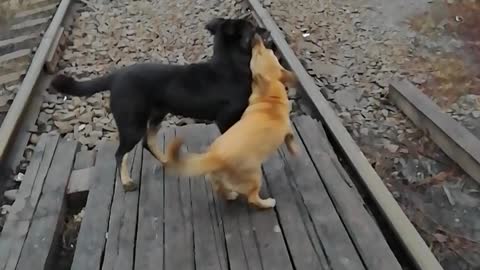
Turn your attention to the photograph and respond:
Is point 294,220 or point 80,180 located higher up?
point 294,220

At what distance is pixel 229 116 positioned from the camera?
3844mm

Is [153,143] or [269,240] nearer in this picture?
[269,240]

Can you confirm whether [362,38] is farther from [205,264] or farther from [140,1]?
[205,264]

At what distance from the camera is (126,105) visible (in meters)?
3.77

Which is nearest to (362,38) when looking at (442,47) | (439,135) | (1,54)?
(442,47)

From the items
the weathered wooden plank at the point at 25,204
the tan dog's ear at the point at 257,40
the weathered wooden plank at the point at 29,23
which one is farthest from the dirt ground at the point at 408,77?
the weathered wooden plank at the point at 29,23

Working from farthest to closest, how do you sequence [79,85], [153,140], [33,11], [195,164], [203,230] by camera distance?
[33,11], [153,140], [79,85], [203,230], [195,164]

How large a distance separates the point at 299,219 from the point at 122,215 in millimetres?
957

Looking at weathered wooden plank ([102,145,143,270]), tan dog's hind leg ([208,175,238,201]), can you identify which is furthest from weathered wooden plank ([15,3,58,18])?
tan dog's hind leg ([208,175,238,201])

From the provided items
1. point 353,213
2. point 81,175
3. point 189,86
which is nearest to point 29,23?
point 81,175

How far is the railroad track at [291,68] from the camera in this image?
350 cm

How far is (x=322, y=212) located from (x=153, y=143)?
1.15 m

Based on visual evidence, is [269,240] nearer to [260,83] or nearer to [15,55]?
[260,83]

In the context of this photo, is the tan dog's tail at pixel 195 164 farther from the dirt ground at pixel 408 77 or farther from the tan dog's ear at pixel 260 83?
the dirt ground at pixel 408 77
